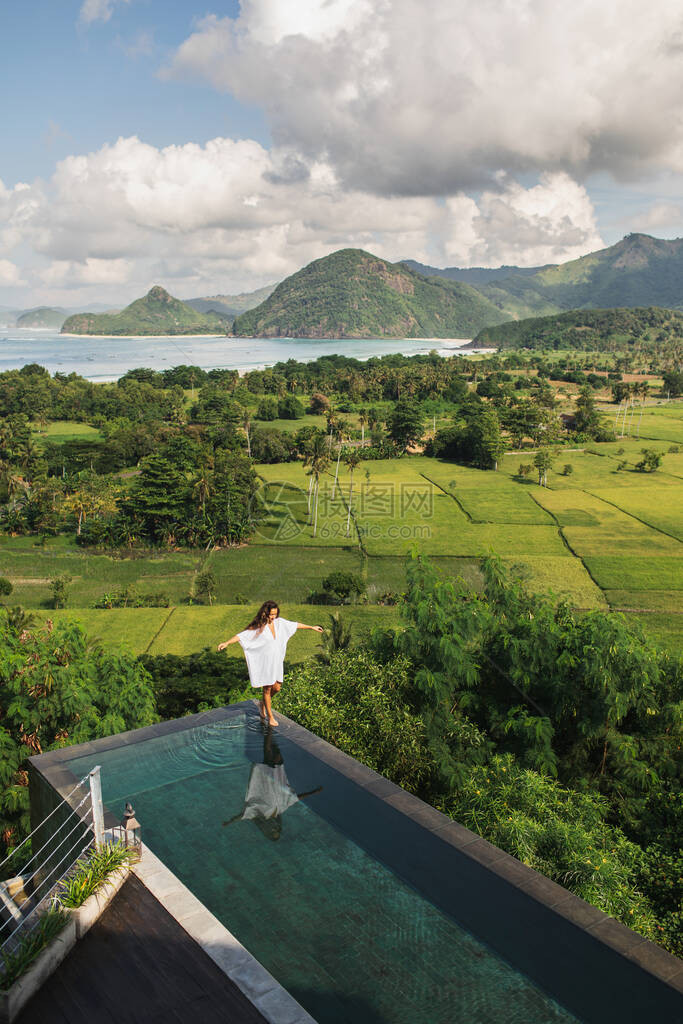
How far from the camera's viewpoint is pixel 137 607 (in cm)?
3712

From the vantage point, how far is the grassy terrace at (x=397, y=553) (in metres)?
34.8

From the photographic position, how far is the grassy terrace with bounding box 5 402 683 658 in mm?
34781

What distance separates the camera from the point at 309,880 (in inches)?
224

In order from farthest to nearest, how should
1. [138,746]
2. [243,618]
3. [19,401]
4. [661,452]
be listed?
[19,401] < [661,452] < [243,618] < [138,746]

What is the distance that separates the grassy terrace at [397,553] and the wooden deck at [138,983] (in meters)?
22.8

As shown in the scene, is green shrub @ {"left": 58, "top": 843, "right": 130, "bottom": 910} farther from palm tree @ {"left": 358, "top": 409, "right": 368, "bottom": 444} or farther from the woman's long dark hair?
palm tree @ {"left": 358, "top": 409, "right": 368, "bottom": 444}

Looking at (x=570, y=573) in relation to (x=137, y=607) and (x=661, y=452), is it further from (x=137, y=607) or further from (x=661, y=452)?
(x=661, y=452)

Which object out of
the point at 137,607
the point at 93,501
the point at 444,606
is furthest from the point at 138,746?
the point at 93,501

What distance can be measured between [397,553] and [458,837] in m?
38.9

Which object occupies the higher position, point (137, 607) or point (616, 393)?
point (616, 393)

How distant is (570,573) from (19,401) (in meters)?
81.6

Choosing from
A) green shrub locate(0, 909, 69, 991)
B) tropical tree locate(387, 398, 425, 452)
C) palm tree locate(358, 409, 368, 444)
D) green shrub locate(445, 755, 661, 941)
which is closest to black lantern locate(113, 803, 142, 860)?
green shrub locate(0, 909, 69, 991)

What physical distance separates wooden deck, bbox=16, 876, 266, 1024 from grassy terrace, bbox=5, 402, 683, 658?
2278 centimetres

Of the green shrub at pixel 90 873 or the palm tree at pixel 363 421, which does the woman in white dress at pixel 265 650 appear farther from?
the palm tree at pixel 363 421
